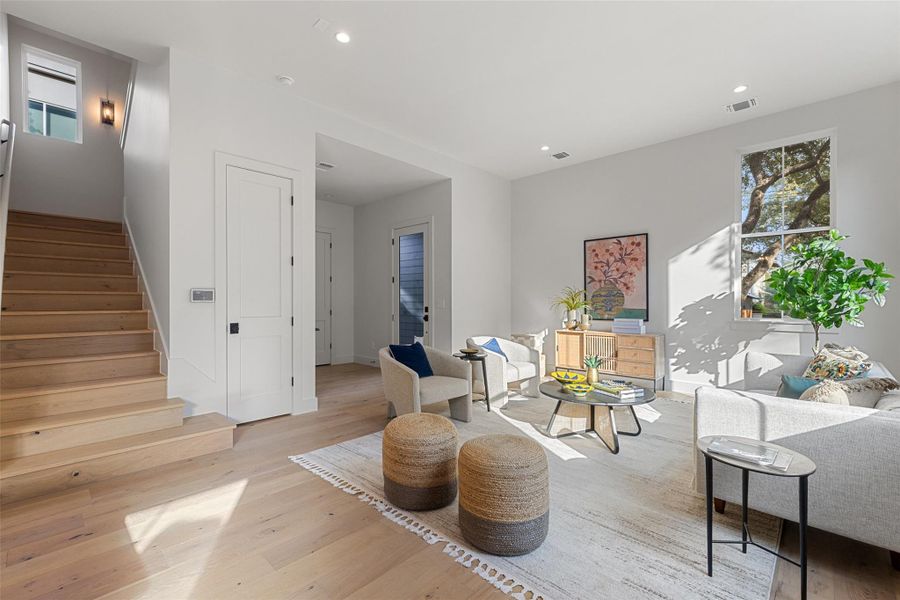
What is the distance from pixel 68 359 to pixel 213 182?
182cm

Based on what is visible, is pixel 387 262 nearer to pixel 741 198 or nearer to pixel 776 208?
pixel 741 198

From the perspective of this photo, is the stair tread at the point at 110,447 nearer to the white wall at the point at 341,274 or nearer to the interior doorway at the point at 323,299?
the interior doorway at the point at 323,299

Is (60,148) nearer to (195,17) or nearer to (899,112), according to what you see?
(195,17)

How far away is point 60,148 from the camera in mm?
5719

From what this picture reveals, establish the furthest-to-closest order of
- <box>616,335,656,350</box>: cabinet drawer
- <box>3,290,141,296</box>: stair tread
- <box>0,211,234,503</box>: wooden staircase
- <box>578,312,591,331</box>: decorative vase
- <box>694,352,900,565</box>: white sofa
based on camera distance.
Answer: <box>578,312,591,331</box>: decorative vase → <box>616,335,656,350</box>: cabinet drawer → <box>3,290,141,296</box>: stair tread → <box>0,211,234,503</box>: wooden staircase → <box>694,352,900,565</box>: white sofa

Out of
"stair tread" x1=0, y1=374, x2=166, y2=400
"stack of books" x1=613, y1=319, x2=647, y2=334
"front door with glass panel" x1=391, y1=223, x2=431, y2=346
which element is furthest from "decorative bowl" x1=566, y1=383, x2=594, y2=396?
"stair tread" x1=0, y1=374, x2=166, y2=400

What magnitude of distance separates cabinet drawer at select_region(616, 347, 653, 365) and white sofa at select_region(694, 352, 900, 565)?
303 cm

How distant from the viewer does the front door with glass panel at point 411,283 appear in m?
6.34

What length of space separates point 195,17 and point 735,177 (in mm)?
5652

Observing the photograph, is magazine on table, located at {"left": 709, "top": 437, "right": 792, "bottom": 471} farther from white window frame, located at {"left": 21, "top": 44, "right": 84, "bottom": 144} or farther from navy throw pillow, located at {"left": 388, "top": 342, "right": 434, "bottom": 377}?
white window frame, located at {"left": 21, "top": 44, "right": 84, "bottom": 144}

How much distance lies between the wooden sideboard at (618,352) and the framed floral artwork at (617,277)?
433 millimetres

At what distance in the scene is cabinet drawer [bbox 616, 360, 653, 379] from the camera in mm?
5117

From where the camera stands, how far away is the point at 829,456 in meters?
1.76

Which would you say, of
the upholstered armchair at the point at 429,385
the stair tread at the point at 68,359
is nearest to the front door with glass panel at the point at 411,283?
the upholstered armchair at the point at 429,385
